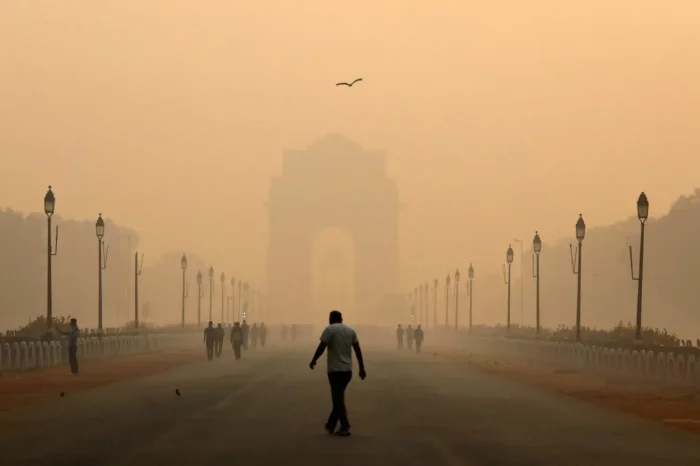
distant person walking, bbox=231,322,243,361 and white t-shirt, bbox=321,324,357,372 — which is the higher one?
white t-shirt, bbox=321,324,357,372

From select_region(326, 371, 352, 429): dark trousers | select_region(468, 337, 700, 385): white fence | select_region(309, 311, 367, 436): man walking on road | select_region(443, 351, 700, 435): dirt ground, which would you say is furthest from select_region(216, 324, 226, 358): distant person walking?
select_region(326, 371, 352, 429): dark trousers

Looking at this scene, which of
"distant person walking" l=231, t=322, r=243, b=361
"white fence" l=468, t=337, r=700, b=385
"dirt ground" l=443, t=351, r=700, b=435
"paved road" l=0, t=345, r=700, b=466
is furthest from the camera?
"distant person walking" l=231, t=322, r=243, b=361

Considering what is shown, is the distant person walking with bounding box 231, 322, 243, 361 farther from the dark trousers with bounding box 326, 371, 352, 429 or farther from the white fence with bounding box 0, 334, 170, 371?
the dark trousers with bounding box 326, 371, 352, 429

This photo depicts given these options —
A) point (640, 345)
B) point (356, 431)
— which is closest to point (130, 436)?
point (356, 431)

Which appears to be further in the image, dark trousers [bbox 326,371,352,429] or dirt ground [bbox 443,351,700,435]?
dirt ground [bbox 443,351,700,435]

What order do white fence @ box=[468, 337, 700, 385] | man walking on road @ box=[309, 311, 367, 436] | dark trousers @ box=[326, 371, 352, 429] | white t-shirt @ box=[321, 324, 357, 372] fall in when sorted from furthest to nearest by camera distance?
white fence @ box=[468, 337, 700, 385], white t-shirt @ box=[321, 324, 357, 372], man walking on road @ box=[309, 311, 367, 436], dark trousers @ box=[326, 371, 352, 429]

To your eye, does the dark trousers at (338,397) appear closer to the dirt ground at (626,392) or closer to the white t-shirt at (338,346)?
the white t-shirt at (338,346)

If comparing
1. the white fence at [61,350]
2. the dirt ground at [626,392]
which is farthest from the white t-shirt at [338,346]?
the white fence at [61,350]
